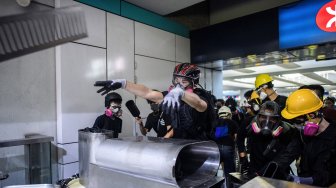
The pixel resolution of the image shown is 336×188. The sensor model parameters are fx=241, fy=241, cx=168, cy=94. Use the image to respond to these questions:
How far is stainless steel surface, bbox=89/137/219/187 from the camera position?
99cm

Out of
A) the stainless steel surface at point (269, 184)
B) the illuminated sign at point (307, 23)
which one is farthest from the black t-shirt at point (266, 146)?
the illuminated sign at point (307, 23)

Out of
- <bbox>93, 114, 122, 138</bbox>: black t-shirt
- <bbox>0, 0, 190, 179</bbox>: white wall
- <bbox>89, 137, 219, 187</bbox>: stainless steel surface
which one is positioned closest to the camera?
<bbox>89, 137, 219, 187</bbox>: stainless steel surface

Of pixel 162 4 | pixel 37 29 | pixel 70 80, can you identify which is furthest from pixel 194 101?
pixel 162 4

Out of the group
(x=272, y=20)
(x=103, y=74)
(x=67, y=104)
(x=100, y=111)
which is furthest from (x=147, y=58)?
(x=272, y=20)

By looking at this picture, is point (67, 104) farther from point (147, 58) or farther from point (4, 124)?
point (147, 58)

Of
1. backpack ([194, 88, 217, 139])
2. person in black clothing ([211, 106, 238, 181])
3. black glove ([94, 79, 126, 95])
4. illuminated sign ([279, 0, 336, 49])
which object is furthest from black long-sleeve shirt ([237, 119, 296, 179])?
illuminated sign ([279, 0, 336, 49])

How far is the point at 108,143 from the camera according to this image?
1272mm

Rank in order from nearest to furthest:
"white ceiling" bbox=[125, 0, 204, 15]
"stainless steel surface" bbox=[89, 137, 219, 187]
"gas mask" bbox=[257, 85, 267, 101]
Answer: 1. "stainless steel surface" bbox=[89, 137, 219, 187]
2. "gas mask" bbox=[257, 85, 267, 101]
3. "white ceiling" bbox=[125, 0, 204, 15]

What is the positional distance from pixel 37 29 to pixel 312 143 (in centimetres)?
198

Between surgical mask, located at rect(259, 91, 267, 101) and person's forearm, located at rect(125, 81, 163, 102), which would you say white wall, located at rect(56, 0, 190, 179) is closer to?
person's forearm, located at rect(125, 81, 163, 102)

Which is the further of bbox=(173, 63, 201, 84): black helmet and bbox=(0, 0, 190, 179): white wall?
bbox=(0, 0, 190, 179): white wall

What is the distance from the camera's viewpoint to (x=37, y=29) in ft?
1.16

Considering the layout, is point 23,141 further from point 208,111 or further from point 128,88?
point 208,111

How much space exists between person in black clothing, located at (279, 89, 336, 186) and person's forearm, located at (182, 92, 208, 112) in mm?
789
